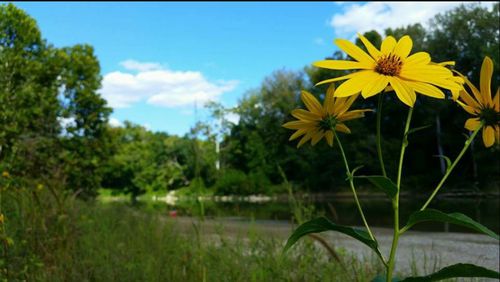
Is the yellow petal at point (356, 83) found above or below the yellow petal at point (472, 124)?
above

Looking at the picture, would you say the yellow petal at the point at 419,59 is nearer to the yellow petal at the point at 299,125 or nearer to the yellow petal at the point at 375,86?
the yellow petal at the point at 375,86

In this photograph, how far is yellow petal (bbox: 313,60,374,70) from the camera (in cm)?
86

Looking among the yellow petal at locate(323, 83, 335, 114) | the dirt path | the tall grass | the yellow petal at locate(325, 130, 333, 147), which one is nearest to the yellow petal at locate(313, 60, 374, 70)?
the yellow petal at locate(323, 83, 335, 114)

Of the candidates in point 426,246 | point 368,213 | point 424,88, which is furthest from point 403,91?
point 368,213

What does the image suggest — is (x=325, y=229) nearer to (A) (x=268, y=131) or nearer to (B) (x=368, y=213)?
(B) (x=368, y=213)

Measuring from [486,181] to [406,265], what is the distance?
908 inches

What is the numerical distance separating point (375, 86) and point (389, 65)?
0.32ft

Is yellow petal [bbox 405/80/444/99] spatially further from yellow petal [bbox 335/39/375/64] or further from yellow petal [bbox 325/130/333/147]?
yellow petal [bbox 325/130/333/147]

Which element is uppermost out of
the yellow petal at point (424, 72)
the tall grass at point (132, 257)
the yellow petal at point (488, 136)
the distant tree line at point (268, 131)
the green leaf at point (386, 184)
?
the distant tree line at point (268, 131)

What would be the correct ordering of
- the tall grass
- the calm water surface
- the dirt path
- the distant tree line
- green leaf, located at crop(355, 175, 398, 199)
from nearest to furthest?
1. green leaf, located at crop(355, 175, 398, 199)
2. the tall grass
3. the dirt path
4. the calm water surface
5. the distant tree line

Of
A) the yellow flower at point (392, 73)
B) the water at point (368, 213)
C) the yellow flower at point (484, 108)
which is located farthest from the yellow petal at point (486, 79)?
the water at point (368, 213)

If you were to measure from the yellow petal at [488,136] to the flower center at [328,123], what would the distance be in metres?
0.35

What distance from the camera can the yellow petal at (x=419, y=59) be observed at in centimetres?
96

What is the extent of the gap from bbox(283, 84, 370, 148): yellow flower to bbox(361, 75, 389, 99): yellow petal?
25 cm
